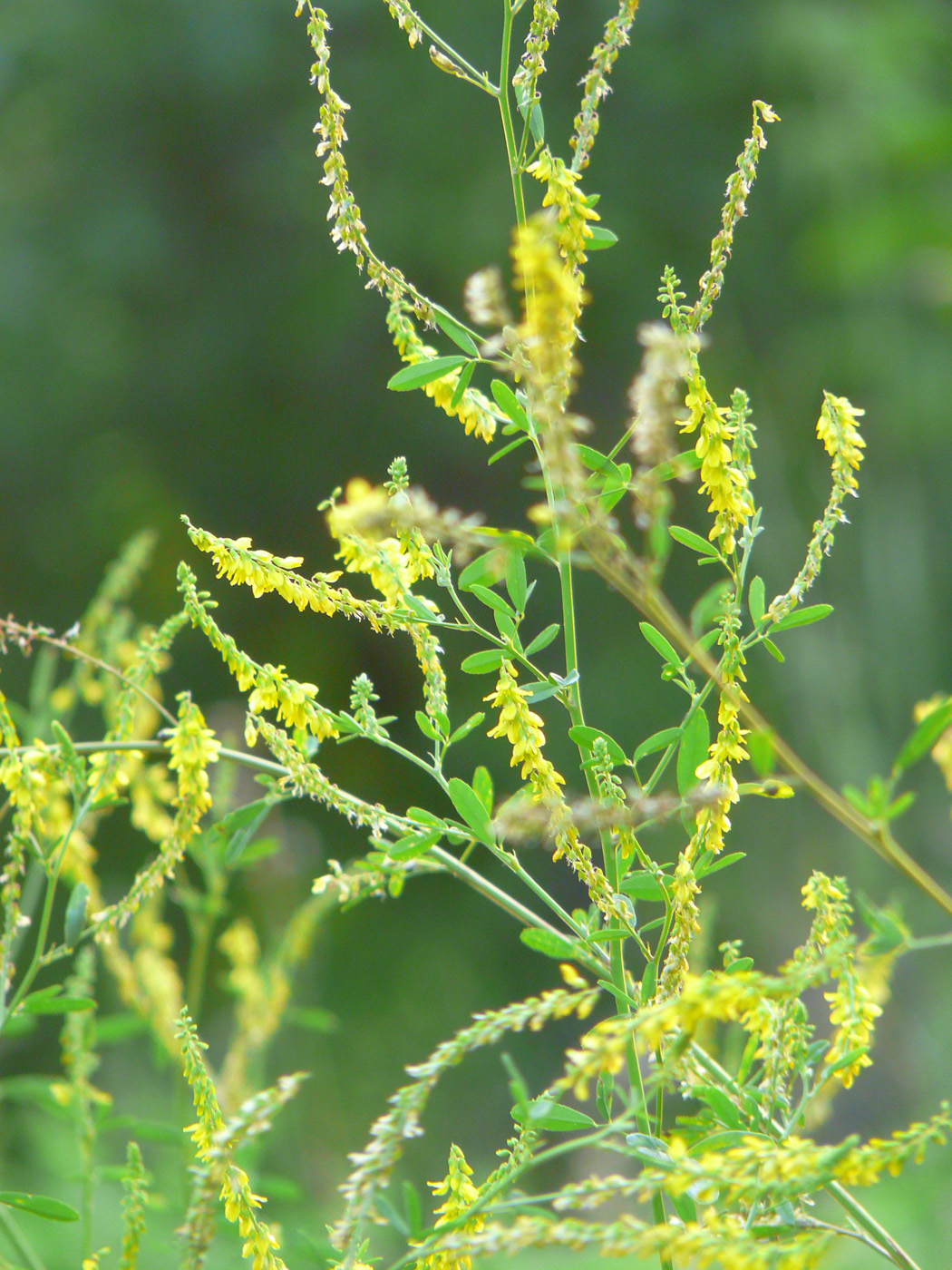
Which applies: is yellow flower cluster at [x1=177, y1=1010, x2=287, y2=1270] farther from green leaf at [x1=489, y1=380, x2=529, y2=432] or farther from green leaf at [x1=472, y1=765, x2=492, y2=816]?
green leaf at [x1=489, y1=380, x2=529, y2=432]

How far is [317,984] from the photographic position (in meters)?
2.77

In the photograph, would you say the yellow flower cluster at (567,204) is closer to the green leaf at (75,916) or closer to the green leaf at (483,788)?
the green leaf at (483,788)

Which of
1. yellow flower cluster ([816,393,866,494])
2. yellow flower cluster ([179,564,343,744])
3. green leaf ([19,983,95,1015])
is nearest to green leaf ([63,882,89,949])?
green leaf ([19,983,95,1015])

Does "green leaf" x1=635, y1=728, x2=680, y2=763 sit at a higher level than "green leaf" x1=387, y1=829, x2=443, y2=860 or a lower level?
higher

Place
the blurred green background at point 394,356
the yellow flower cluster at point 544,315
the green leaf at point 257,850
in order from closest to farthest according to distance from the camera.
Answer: the yellow flower cluster at point 544,315 < the green leaf at point 257,850 < the blurred green background at point 394,356

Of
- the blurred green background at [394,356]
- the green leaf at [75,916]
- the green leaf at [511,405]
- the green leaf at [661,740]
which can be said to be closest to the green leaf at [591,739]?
the green leaf at [661,740]

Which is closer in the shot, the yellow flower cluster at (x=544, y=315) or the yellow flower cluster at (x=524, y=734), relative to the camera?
the yellow flower cluster at (x=544, y=315)

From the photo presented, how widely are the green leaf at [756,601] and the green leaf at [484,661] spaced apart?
0.10 m

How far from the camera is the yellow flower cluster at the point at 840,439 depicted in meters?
0.44

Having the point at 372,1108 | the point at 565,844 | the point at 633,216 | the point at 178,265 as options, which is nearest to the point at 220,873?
the point at 565,844

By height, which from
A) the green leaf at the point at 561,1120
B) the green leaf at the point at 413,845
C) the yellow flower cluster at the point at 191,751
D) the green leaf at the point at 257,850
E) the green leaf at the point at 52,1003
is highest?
the yellow flower cluster at the point at 191,751

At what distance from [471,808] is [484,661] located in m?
0.06

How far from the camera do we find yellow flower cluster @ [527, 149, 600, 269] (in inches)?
15.8

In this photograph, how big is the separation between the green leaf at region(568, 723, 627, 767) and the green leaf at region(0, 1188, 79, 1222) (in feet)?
0.89
